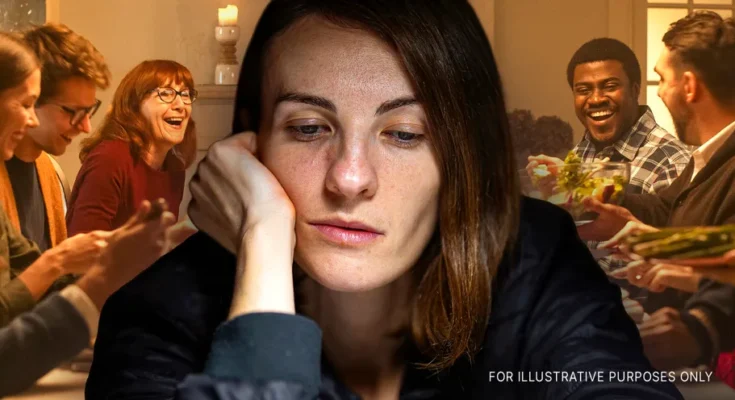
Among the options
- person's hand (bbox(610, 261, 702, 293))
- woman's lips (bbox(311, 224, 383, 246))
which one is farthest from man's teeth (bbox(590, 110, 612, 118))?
woman's lips (bbox(311, 224, 383, 246))

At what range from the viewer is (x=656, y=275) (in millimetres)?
1291

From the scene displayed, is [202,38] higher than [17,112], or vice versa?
[202,38]

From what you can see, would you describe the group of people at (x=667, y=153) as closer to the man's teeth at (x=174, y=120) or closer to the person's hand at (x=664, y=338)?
the person's hand at (x=664, y=338)

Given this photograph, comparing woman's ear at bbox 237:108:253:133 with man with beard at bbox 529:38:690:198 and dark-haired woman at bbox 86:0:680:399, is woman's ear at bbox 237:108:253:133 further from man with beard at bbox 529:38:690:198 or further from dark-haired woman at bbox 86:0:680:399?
man with beard at bbox 529:38:690:198

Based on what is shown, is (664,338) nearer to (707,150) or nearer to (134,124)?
(707,150)

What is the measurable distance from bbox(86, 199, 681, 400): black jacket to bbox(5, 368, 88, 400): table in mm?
18

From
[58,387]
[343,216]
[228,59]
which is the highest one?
[228,59]

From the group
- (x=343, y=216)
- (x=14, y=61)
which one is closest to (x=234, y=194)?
(x=343, y=216)

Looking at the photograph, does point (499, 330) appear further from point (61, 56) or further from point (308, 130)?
point (61, 56)

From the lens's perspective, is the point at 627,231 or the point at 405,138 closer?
the point at 405,138

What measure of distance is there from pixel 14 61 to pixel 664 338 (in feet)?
3.40

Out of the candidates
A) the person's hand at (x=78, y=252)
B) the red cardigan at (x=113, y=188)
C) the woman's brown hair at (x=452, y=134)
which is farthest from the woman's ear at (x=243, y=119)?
the person's hand at (x=78, y=252)

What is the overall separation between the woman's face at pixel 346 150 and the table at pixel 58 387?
363 mm

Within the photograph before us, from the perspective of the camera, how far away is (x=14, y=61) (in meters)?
1.21
